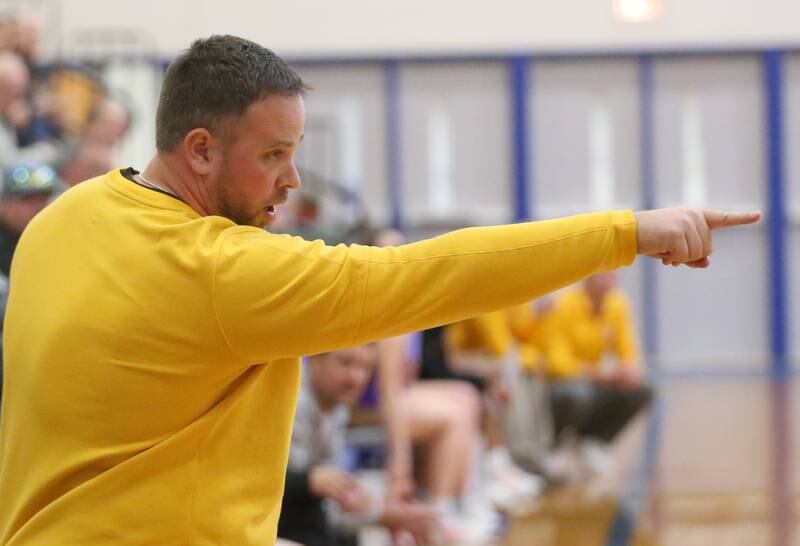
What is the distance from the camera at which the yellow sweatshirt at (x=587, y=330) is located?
290 inches

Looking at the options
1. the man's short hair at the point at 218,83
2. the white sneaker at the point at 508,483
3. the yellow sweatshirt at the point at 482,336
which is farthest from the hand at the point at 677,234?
the yellow sweatshirt at the point at 482,336

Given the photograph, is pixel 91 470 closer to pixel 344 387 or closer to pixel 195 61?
pixel 195 61

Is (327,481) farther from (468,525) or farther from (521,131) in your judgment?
(521,131)

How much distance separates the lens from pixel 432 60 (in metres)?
13.2

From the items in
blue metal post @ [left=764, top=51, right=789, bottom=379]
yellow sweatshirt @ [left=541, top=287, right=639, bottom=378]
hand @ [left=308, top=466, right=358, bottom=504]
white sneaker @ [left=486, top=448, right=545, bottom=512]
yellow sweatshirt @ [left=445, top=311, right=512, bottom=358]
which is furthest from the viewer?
blue metal post @ [left=764, top=51, right=789, bottom=379]

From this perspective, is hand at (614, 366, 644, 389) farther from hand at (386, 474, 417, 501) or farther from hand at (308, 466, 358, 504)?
hand at (308, 466, 358, 504)

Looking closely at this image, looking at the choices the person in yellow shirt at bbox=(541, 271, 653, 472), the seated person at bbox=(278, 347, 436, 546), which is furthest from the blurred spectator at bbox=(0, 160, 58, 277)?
the person in yellow shirt at bbox=(541, 271, 653, 472)

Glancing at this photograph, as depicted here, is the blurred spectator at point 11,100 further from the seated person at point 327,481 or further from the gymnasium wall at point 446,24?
the gymnasium wall at point 446,24

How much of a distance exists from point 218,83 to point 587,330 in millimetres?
5970

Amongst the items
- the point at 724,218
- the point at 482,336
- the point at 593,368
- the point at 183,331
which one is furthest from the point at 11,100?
the point at 724,218

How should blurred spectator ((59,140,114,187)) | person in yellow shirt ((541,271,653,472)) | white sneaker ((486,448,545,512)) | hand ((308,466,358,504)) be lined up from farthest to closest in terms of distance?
1. person in yellow shirt ((541,271,653,472))
2. white sneaker ((486,448,545,512))
3. blurred spectator ((59,140,114,187))
4. hand ((308,466,358,504))

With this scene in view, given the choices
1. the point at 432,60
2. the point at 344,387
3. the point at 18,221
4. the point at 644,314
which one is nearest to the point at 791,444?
the point at 344,387

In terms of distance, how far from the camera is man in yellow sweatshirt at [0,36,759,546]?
1.69m

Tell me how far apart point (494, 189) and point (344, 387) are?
9449mm
